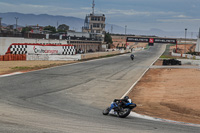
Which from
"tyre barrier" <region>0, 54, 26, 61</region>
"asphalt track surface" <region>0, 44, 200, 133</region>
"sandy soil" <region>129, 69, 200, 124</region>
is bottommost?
Result: "sandy soil" <region>129, 69, 200, 124</region>

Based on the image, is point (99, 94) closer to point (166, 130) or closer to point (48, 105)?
point (48, 105)

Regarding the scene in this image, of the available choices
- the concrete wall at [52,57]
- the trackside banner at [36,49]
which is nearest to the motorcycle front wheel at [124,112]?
the concrete wall at [52,57]

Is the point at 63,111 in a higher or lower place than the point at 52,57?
lower

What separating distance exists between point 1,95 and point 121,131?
8131 mm

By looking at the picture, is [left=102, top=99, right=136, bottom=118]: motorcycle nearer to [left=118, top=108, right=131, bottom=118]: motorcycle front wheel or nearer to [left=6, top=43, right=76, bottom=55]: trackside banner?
[left=118, top=108, right=131, bottom=118]: motorcycle front wheel

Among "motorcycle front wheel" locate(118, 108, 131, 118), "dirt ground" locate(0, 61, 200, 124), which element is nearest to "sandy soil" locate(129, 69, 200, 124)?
"dirt ground" locate(0, 61, 200, 124)

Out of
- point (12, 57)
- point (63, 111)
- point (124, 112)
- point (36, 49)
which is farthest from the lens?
point (36, 49)

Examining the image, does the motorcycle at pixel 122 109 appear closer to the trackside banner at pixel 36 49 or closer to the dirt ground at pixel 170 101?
the dirt ground at pixel 170 101

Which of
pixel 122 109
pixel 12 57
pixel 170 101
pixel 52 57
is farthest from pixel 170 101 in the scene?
pixel 52 57

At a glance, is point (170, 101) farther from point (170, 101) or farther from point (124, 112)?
point (124, 112)

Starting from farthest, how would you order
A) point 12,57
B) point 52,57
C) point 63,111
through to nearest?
point 52,57 < point 12,57 < point 63,111

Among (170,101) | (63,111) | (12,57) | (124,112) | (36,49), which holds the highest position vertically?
(36,49)

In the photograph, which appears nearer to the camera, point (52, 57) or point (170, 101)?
point (170, 101)

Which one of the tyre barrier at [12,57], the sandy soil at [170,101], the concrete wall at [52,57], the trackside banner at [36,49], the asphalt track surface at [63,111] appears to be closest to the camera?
the asphalt track surface at [63,111]
